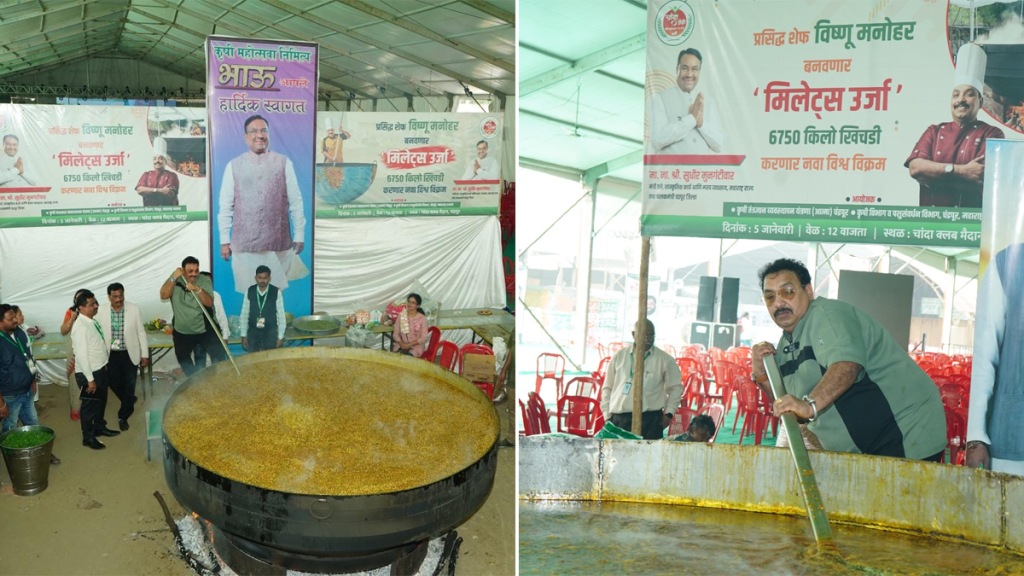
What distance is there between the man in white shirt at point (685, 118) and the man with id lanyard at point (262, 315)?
289cm

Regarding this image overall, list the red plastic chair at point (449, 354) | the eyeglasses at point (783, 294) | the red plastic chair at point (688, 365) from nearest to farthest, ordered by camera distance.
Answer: the eyeglasses at point (783, 294) → the red plastic chair at point (688, 365) → the red plastic chair at point (449, 354)

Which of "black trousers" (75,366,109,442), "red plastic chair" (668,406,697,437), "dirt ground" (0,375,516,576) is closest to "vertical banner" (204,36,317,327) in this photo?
"black trousers" (75,366,109,442)

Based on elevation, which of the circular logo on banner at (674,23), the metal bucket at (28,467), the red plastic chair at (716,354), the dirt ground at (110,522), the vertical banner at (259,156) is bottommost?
the dirt ground at (110,522)

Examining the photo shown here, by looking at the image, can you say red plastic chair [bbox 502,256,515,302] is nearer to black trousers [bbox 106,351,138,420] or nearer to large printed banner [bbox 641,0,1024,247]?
black trousers [bbox 106,351,138,420]

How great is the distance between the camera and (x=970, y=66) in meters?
3.85

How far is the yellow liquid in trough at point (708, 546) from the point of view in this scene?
2.54 metres

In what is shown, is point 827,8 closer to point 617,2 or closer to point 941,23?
point 941,23

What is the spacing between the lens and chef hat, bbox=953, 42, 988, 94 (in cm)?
383

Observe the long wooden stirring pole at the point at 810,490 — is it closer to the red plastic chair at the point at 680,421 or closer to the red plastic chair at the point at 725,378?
the red plastic chair at the point at 680,421

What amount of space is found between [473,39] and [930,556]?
7.78m

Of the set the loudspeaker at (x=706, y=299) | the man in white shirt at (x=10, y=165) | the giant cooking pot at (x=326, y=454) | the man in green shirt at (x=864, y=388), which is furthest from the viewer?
the loudspeaker at (x=706, y=299)

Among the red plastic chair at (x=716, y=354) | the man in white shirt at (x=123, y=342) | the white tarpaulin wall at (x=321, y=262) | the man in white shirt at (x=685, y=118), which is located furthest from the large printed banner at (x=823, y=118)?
the man in white shirt at (x=123, y=342)

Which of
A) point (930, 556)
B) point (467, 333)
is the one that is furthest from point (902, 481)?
point (467, 333)

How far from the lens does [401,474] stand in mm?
2584
